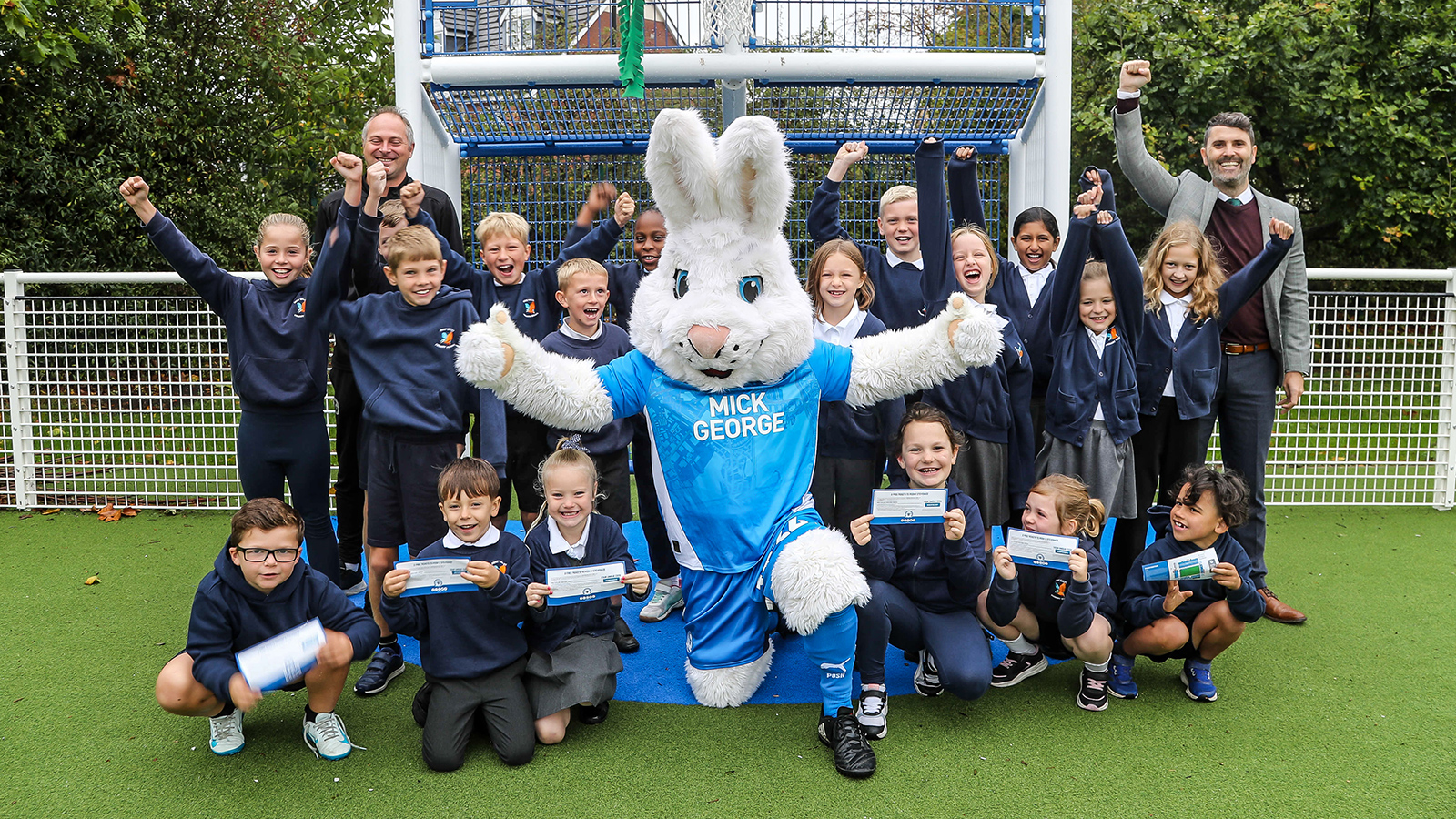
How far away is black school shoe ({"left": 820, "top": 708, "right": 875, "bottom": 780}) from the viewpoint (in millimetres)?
2947

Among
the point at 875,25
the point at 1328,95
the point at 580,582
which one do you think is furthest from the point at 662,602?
the point at 1328,95

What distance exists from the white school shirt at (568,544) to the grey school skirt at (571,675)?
27 cm

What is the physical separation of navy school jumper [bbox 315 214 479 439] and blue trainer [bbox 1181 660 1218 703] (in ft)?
8.75

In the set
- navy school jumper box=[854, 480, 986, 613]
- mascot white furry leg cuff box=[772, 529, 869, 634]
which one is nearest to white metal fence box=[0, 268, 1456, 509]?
navy school jumper box=[854, 480, 986, 613]

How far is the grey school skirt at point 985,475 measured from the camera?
386 centimetres

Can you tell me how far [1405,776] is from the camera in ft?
9.54

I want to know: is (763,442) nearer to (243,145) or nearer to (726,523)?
(726,523)

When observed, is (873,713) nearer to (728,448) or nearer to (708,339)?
(728,448)

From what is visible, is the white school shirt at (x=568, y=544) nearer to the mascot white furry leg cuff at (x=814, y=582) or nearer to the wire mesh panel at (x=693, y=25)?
the mascot white furry leg cuff at (x=814, y=582)

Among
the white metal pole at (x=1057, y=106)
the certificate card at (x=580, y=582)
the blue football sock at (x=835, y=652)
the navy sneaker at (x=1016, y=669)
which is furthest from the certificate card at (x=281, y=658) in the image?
the white metal pole at (x=1057, y=106)

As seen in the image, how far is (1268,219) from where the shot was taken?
13.8ft

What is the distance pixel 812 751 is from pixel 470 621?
3.66 feet

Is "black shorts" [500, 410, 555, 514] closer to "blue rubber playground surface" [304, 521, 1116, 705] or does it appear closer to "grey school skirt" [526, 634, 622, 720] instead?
"blue rubber playground surface" [304, 521, 1116, 705]

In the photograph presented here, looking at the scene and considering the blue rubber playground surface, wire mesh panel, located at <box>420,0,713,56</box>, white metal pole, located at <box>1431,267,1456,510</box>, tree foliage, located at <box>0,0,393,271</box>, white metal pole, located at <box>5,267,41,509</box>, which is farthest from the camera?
tree foliage, located at <box>0,0,393,271</box>
